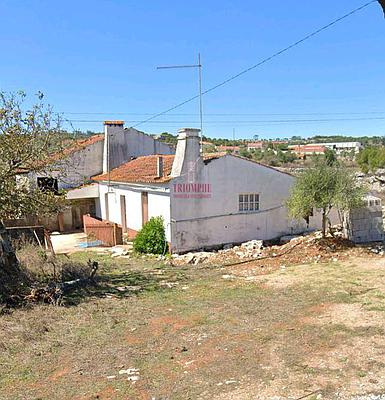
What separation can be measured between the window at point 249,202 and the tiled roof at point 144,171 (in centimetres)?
250

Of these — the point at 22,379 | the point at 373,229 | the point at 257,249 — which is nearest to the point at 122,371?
the point at 22,379

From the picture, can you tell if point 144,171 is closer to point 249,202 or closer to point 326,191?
point 249,202

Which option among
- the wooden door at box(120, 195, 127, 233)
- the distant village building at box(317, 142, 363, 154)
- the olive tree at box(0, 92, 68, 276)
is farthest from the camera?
the distant village building at box(317, 142, 363, 154)

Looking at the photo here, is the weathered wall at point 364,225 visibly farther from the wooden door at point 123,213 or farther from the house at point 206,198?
the wooden door at point 123,213

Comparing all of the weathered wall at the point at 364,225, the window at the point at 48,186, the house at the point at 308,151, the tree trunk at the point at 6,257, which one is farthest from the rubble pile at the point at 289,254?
the house at the point at 308,151

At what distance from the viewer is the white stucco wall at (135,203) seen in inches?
719

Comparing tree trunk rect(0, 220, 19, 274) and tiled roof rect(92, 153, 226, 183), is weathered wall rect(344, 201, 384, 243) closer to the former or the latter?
tiled roof rect(92, 153, 226, 183)

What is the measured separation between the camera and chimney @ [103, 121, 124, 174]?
90.1 feet

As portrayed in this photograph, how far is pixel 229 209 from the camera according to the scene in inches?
767

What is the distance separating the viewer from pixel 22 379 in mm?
6508

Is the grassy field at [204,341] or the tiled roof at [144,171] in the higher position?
the tiled roof at [144,171]

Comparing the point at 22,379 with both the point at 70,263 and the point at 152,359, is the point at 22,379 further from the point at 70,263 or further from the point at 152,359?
the point at 70,263

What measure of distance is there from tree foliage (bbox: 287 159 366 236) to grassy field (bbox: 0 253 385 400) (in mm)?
4265

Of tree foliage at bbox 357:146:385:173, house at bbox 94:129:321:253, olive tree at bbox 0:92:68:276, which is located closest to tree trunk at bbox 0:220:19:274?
olive tree at bbox 0:92:68:276
